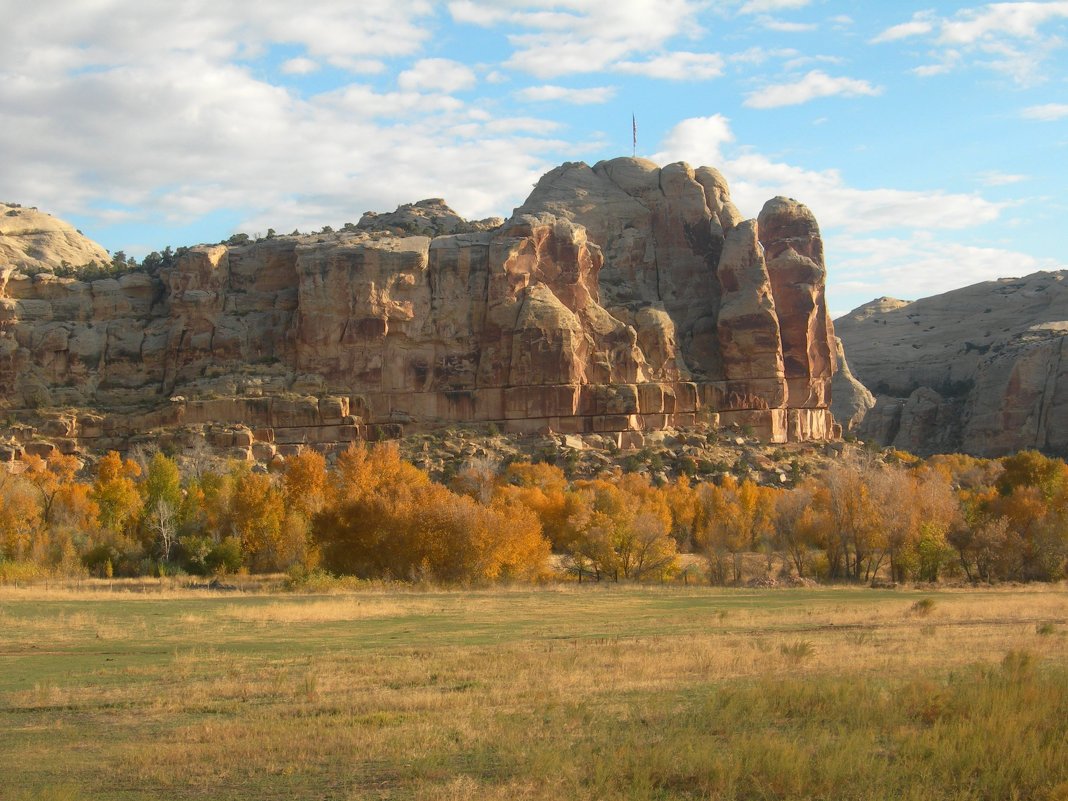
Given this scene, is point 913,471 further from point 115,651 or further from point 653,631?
point 115,651

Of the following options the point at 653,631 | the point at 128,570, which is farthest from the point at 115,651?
the point at 128,570

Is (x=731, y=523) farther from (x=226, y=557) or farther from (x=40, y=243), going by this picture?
(x=40, y=243)

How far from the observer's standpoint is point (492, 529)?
152 ft

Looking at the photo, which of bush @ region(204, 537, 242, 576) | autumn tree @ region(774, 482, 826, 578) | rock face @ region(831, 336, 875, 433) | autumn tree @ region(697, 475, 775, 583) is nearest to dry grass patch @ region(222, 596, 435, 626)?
bush @ region(204, 537, 242, 576)

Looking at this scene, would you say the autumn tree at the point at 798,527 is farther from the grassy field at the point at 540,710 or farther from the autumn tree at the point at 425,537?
the grassy field at the point at 540,710

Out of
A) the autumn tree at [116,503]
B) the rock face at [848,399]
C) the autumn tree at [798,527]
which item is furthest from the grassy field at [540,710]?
the rock face at [848,399]

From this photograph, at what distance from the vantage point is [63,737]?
573 inches

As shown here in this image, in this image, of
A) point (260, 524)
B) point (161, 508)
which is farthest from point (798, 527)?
point (161, 508)

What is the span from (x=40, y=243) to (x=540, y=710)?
112 metres

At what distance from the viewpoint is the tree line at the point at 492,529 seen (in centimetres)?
4728

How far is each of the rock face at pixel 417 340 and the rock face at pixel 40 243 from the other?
10120mm

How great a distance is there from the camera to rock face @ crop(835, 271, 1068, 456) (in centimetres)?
11738

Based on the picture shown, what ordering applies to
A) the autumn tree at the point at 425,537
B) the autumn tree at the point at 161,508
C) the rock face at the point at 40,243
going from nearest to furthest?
the autumn tree at the point at 425,537 < the autumn tree at the point at 161,508 < the rock face at the point at 40,243

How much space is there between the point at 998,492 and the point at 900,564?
1213 cm
